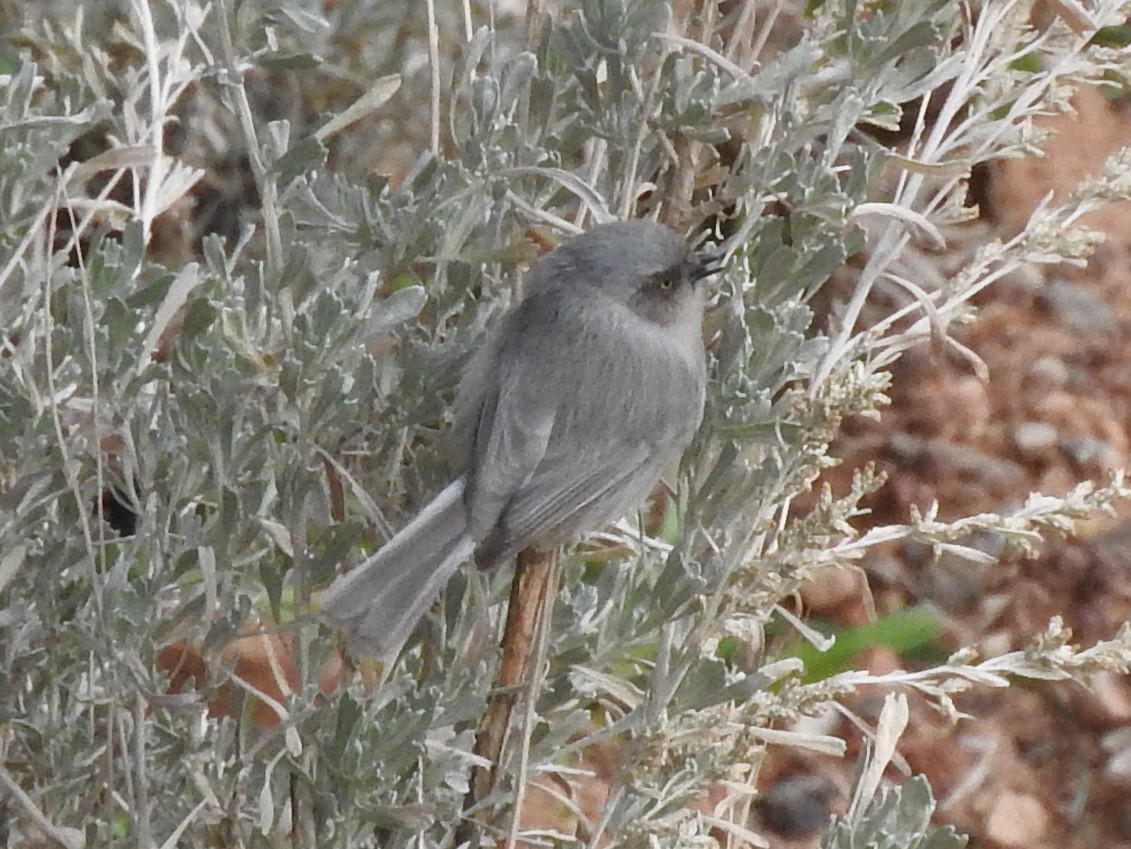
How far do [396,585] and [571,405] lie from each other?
43cm

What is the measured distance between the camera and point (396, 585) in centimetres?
125

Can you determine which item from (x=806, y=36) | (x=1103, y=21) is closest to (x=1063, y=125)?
(x=1103, y=21)

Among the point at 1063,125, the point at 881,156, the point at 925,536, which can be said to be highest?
the point at 881,156

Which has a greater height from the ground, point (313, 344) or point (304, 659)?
point (313, 344)

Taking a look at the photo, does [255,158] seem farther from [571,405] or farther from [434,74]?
[571,405]

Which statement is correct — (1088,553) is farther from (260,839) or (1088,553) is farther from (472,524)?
(260,839)

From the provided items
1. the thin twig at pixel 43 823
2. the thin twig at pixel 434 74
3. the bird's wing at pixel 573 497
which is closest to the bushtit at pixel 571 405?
the bird's wing at pixel 573 497

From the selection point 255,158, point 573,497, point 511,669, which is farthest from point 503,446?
point 255,158

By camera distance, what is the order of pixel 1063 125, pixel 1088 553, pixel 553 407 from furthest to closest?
pixel 1063 125
pixel 1088 553
pixel 553 407

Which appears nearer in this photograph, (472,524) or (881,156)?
(881,156)

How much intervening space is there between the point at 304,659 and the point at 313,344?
0.96 feet

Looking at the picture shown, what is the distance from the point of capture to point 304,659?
51.7 inches

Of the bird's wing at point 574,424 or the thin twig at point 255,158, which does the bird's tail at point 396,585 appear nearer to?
the bird's wing at point 574,424

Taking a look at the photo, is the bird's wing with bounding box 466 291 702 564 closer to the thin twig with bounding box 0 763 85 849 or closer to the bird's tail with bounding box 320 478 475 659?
the bird's tail with bounding box 320 478 475 659
